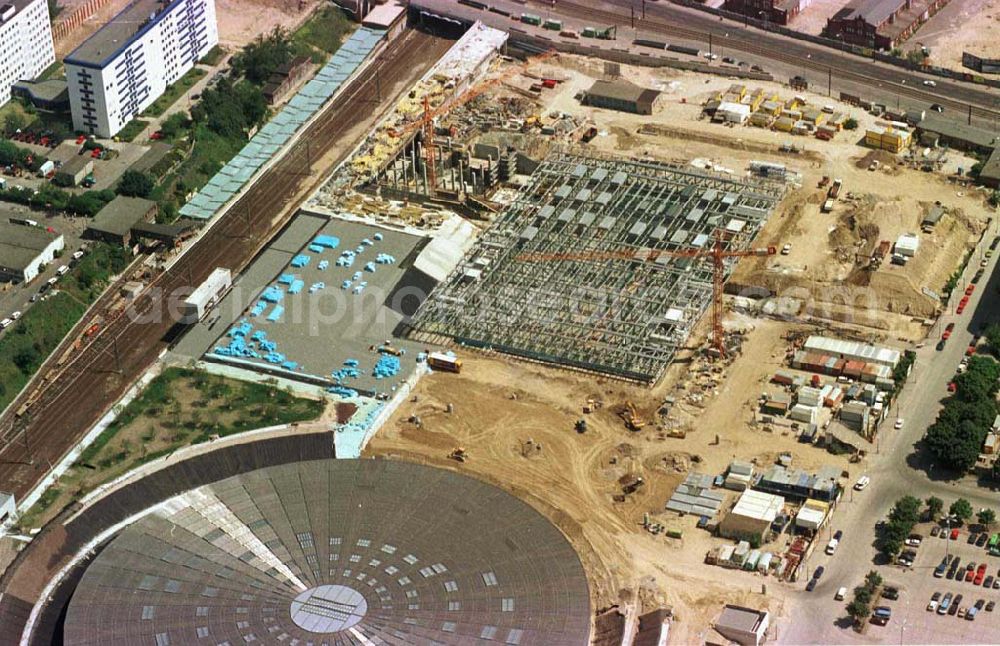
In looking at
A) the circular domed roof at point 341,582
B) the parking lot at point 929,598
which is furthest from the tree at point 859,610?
the circular domed roof at point 341,582

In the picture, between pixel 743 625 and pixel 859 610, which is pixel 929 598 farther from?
pixel 743 625

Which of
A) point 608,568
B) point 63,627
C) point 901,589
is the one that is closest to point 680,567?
point 608,568

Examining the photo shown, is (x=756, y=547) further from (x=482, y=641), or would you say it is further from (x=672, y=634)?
(x=482, y=641)

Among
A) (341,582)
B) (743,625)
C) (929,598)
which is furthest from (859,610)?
(341,582)

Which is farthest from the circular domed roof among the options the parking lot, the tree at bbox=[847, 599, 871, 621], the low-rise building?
the parking lot

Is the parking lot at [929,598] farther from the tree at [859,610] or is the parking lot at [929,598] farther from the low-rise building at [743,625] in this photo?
the low-rise building at [743,625]

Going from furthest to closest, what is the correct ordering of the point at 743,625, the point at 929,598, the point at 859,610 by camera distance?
the point at 929,598, the point at 859,610, the point at 743,625
